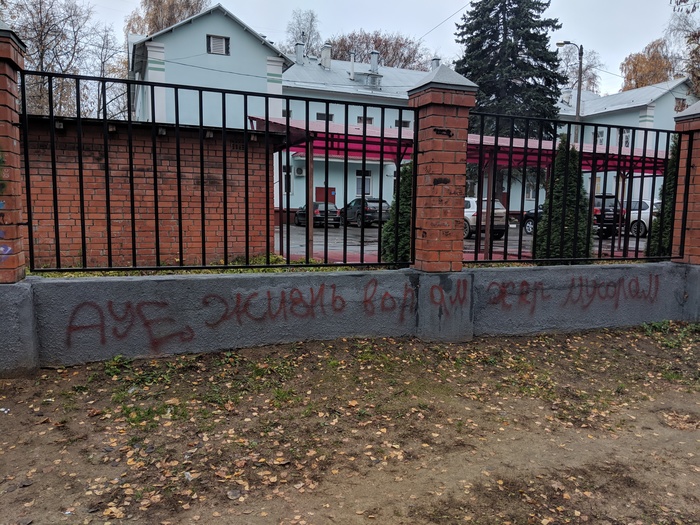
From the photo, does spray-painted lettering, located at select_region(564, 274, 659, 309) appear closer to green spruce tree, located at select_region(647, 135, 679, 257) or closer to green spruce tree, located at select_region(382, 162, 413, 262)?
green spruce tree, located at select_region(647, 135, 679, 257)

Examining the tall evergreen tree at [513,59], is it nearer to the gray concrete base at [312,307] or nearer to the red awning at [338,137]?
the red awning at [338,137]

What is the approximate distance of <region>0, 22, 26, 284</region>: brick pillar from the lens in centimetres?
326

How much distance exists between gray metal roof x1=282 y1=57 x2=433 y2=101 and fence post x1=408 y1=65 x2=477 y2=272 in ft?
78.1

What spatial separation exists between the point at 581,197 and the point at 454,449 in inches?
202

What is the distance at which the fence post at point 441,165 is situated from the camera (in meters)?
4.24

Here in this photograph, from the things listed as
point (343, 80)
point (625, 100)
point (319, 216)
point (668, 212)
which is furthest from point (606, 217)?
point (625, 100)

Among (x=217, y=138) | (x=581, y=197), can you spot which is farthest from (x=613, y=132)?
(x=217, y=138)

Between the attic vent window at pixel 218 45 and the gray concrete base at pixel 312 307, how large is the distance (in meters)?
21.8

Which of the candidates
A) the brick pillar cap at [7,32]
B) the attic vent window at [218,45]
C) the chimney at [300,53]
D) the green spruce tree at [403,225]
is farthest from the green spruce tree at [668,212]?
the chimney at [300,53]

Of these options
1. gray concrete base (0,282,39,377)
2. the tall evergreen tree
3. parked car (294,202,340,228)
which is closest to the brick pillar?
gray concrete base (0,282,39,377)

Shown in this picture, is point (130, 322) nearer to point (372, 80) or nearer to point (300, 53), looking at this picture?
point (372, 80)

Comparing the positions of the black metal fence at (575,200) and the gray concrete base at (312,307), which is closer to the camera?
the gray concrete base at (312,307)

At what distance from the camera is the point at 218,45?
22766 millimetres

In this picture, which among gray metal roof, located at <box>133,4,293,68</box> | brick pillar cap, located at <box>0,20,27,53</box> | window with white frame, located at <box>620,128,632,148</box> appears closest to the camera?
brick pillar cap, located at <box>0,20,27,53</box>
